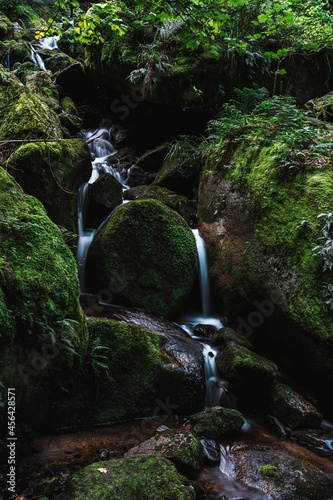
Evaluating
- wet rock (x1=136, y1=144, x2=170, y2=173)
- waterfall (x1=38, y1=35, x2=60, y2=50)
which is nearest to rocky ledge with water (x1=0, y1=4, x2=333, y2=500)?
wet rock (x1=136, y1=144, x2=170, y2=173)

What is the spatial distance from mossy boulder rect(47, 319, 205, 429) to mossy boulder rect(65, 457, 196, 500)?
940 millimetres

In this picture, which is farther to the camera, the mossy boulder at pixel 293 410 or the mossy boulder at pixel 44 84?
the mossy boulder at pixel 44 84

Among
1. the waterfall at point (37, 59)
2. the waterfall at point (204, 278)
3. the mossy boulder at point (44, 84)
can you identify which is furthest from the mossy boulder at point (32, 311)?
the waterfall at point (37, 59)

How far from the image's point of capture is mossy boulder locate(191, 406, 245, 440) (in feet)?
11.7

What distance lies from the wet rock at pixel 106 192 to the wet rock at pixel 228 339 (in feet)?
11.4

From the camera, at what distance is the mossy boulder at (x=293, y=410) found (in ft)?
13.1

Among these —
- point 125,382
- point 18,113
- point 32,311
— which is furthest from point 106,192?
point 32,311

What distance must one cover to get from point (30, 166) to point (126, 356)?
121 inches

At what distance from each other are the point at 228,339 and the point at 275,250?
1.69 meters

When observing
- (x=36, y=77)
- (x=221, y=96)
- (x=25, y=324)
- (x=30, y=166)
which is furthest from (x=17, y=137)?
(x=36, y=77)

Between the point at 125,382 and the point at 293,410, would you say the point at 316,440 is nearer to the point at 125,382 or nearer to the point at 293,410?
the point at 293,410

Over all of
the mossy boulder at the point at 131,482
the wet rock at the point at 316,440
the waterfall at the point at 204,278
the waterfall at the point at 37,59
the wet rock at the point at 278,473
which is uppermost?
the waterfall at the point at 37,59

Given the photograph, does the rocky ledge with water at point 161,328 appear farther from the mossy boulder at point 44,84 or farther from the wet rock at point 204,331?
the mossy boulder at point 44,84

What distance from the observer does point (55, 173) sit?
17.1 ft
